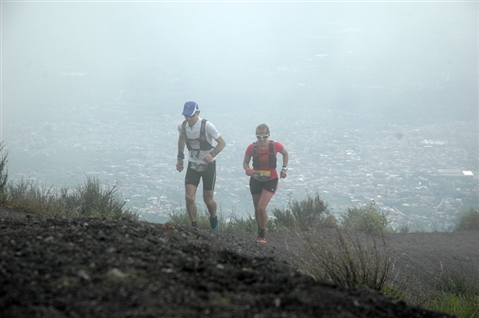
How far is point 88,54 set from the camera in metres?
63.1

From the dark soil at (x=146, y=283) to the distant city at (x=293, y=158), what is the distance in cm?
1649

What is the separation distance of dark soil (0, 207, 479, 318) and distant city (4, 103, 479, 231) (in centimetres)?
1649

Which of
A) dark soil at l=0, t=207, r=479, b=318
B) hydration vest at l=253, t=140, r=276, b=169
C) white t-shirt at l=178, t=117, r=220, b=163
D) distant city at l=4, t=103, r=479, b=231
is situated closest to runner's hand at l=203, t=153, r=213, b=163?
white t-shirt at l=178, t=117, r=220, b=163

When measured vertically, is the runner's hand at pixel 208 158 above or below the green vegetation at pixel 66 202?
above

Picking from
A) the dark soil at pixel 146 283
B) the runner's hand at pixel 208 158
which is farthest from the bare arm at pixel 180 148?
the dark soil at pixel 146 283

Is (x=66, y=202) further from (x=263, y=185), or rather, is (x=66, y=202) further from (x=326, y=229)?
(x=326, y=229)

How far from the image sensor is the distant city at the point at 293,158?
2866 centimetres

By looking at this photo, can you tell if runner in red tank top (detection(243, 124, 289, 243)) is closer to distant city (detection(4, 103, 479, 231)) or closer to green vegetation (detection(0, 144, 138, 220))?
green vegetation (detection(0, 144, 138, 220))

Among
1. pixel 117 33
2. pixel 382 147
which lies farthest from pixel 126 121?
pixel 117 33

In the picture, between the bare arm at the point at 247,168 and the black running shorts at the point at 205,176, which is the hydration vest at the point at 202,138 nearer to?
the black running shorts at the point at 205,176

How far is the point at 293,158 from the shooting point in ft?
122

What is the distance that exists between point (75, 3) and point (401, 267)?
72033mm

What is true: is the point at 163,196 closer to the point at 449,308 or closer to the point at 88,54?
the point at 449,308

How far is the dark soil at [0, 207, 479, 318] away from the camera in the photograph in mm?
3604
